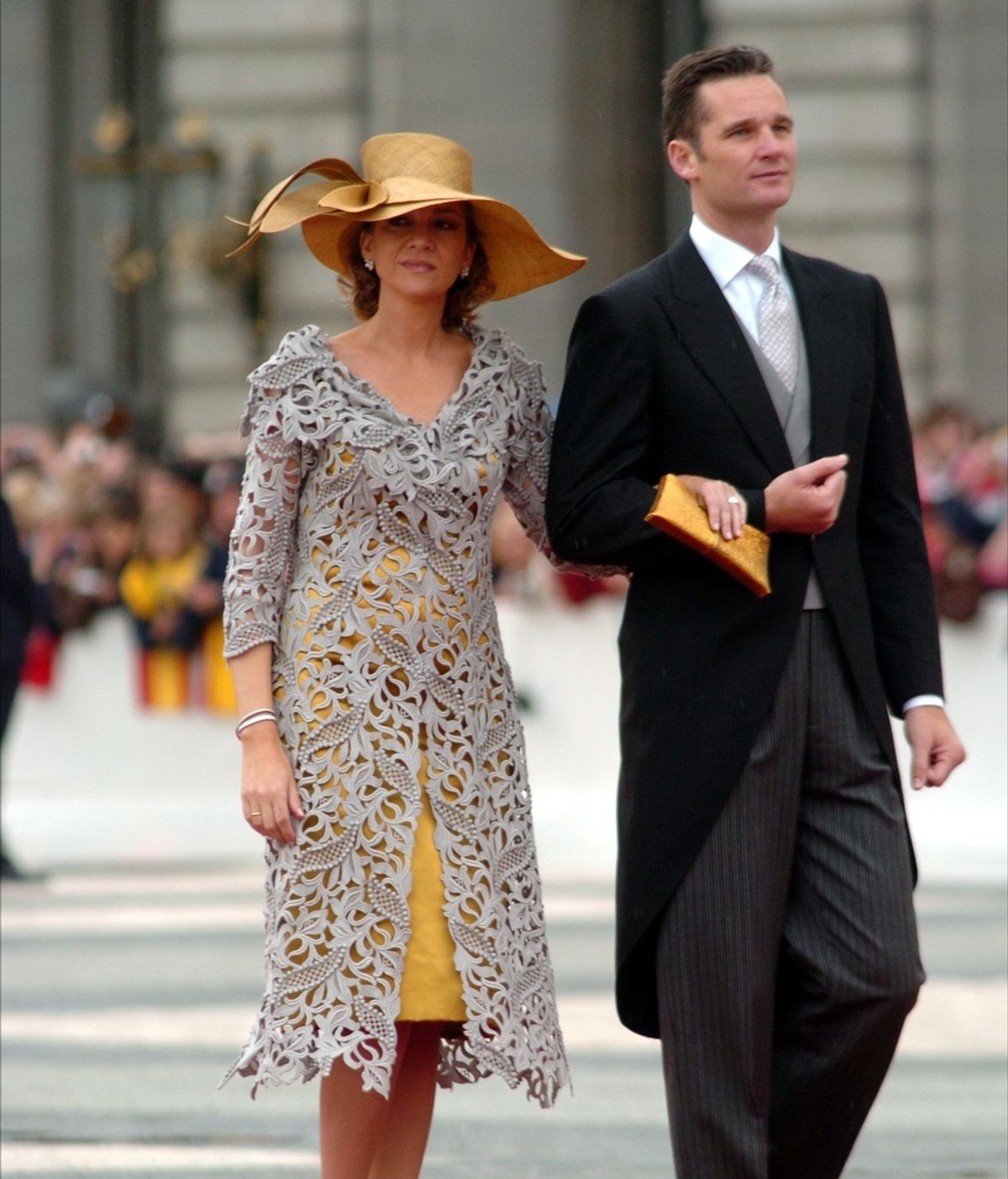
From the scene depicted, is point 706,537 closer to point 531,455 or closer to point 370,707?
point 531,455

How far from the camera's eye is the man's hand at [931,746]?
14.3ft

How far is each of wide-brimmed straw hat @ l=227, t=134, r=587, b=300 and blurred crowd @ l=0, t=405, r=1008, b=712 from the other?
6851 millimetres

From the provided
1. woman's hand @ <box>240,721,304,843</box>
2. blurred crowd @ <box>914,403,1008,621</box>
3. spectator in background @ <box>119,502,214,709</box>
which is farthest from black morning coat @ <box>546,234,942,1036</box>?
spectator in background @ <box>119,502,214,709</box>

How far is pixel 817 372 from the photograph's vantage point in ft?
14.2

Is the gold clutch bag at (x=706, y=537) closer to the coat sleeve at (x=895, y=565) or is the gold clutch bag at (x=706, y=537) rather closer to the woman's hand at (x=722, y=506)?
the woman's hand at (x=722, y=506)

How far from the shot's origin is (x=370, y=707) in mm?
4406

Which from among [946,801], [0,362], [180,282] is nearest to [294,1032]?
[946,801]

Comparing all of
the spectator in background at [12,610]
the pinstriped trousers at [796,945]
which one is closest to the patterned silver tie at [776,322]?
the pinstriped trousers at [796,945]

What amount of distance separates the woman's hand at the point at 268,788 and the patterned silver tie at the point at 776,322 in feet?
3.60

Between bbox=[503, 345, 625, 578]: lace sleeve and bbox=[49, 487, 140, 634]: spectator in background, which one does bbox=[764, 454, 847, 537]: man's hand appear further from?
bbox=[49, 487, 140, 634]: spectator in background

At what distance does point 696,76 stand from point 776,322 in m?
0.45

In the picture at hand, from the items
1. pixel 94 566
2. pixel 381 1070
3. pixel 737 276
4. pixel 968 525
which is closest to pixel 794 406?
pixel 737 276

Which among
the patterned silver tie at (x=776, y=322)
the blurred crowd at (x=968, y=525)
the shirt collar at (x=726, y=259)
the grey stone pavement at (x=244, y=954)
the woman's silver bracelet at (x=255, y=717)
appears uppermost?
the shirt collar at (x=726, y=259)

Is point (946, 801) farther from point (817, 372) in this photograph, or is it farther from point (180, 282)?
point (180, 282)
